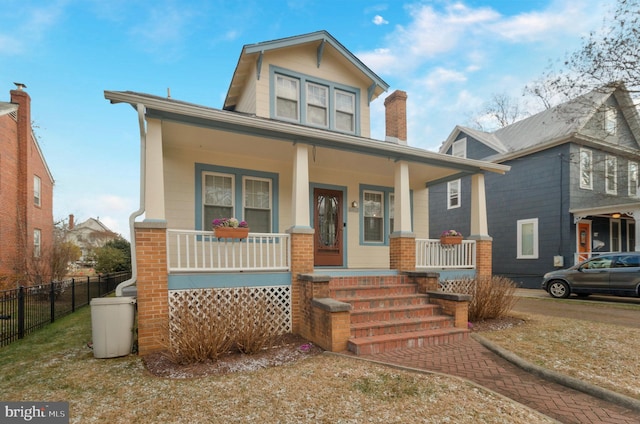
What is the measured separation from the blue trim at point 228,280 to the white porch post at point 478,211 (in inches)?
202

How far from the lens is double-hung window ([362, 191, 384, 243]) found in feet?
28.8

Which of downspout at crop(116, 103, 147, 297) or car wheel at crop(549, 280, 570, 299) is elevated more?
downspout at crop(116, 103, 147, 297)

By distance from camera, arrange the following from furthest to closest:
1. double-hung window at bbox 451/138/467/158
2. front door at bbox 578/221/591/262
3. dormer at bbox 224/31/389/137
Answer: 1. double-hung window at bbox 451/138/467/158
2. front door at bbox 578/221/591/262
3. dormer at bbox 224/31/389/137

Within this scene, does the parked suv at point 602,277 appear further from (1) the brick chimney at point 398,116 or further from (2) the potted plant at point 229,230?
(2) the potted plant at point 229,230

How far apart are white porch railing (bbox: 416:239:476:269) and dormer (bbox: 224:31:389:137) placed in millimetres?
3610

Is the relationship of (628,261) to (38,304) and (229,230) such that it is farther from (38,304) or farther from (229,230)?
(38,304)

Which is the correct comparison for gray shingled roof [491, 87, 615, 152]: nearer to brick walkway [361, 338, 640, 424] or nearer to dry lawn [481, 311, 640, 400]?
dry lawn [481, 311, 640, 400]

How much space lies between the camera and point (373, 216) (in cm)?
889

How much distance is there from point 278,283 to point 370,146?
335cm

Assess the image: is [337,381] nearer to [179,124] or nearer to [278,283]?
[278,283]

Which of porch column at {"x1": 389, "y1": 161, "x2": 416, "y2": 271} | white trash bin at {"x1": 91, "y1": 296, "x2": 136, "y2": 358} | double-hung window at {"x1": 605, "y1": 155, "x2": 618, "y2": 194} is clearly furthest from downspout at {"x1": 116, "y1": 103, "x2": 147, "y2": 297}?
double-hung window at {"x1": 605, "y1": 155, "x2": 618, "y2": 194}

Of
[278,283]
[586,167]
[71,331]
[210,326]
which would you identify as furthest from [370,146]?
[586,167]

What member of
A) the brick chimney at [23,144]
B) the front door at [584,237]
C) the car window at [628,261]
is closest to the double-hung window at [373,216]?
the car window at [628,261]

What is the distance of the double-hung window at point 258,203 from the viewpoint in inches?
287
